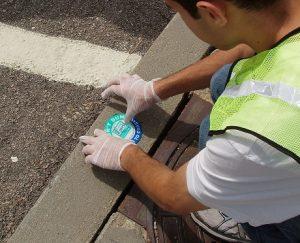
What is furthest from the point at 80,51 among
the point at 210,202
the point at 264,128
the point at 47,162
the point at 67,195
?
the point at 264,128

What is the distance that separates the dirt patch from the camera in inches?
99.7

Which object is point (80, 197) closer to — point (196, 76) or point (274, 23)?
point (196, 76)

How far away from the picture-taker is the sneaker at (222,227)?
2.24 metres

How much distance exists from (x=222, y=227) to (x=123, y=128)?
78cm

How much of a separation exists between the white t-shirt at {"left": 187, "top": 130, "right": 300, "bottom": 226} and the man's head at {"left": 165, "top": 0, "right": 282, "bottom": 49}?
12.4 inches

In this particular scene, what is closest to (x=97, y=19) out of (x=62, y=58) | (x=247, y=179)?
(x=62, y=58)

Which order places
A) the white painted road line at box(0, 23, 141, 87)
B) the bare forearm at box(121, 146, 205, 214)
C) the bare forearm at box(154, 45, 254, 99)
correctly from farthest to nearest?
the white painted road line at box(0, 23, 141, 87), the bare forearm at box(154, 45, 254, 99), the bare forearm at box(121, 146, 205, 214)

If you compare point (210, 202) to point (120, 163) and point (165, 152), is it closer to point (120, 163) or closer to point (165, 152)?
point (120, 163)

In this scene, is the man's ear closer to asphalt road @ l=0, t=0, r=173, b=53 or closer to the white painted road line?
the white painted road line

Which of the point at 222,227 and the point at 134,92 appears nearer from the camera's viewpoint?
the point at 222,227

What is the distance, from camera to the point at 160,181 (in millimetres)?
1907


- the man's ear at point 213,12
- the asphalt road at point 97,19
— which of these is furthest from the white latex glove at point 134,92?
the man's ear at point 213,12

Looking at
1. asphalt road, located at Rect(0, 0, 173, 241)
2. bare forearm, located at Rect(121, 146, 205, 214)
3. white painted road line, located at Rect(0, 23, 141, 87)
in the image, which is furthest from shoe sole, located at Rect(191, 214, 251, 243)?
white painted road line, located at Rect(0, 23, 141, 87)

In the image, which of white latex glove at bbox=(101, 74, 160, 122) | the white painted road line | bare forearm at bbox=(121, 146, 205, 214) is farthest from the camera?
the white painted road line
